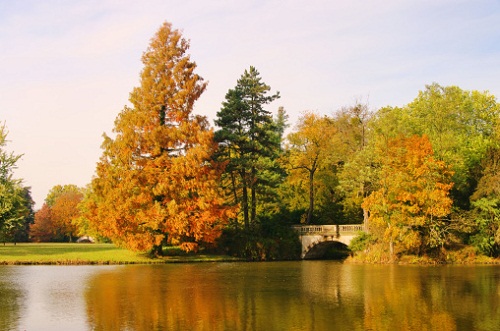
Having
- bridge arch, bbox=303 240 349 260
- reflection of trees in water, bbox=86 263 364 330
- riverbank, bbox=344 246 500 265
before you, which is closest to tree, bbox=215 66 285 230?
bridge arch, bbox=303 240 349 260

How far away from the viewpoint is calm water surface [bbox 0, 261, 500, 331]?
20250mm

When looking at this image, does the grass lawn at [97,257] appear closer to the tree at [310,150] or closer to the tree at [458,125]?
the tree at [310,150]

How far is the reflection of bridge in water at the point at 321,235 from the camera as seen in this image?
5593 centimetres

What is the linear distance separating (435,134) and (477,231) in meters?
9.52

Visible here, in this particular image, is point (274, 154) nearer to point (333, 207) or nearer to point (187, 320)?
point (333, 207)

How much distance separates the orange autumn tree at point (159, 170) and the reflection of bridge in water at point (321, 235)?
992 centimetres

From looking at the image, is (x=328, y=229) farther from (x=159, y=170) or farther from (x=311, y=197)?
(x=159, y=170)

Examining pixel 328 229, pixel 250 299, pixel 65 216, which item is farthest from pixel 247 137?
pixel 65 216

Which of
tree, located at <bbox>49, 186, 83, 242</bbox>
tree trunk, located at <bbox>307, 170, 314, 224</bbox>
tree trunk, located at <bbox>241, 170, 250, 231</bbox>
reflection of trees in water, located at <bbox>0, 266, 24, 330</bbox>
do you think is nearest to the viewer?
reflection of trees in water, located at <bbox>0, 266, 24, 330</bbox>

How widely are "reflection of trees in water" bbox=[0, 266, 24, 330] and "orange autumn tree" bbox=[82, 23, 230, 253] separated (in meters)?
12.9

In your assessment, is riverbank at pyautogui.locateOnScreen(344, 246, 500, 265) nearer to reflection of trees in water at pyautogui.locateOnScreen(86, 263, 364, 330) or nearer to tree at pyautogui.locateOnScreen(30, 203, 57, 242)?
reflection of trees in water at pyautogui.locateOnScreen(86, 263, 364, 330)

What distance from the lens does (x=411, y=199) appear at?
4841 centimetres

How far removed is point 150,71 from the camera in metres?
52.4

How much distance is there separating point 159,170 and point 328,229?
1830 centimetres
